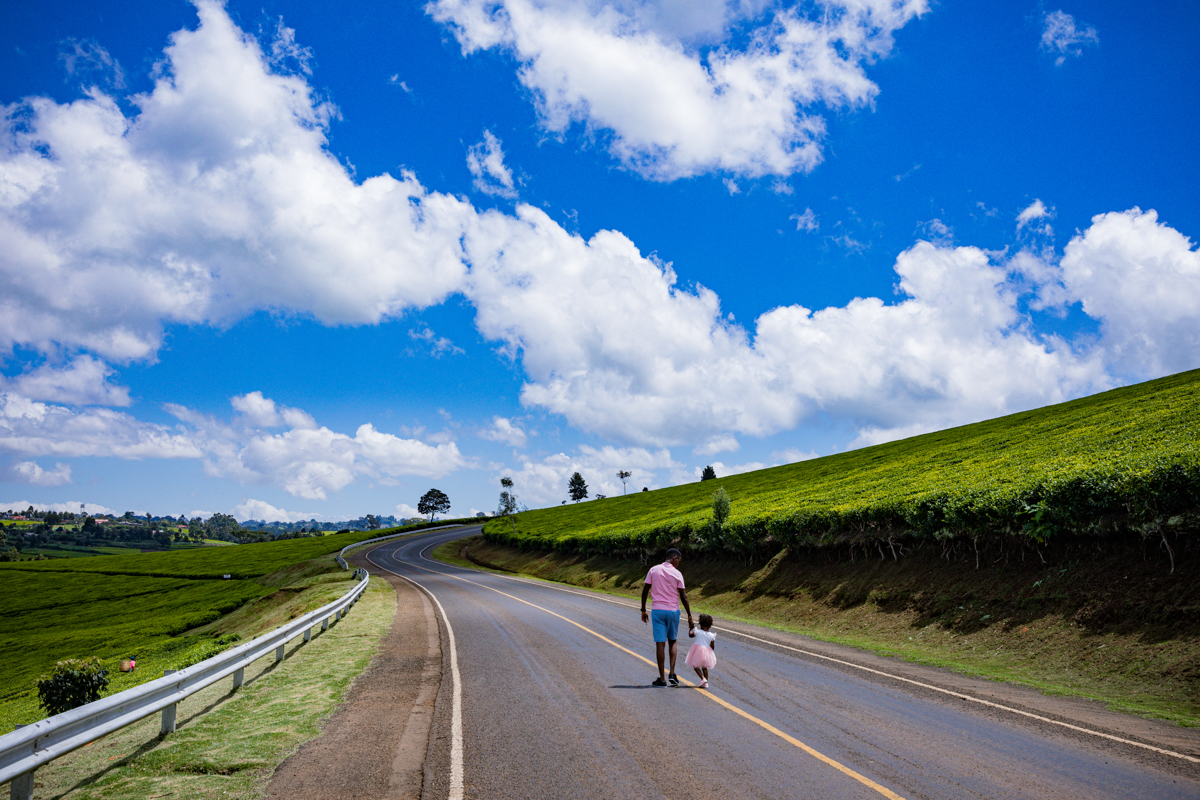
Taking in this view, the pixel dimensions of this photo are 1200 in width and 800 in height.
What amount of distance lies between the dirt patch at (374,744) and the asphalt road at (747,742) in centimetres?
28

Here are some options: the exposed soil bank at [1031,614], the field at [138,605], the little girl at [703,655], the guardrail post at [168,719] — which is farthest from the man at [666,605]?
the field at [138,605]

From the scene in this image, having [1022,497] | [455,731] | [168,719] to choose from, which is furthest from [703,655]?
[1022,497]

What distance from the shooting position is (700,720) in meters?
7.77

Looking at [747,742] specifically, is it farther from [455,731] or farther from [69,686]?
[69,686]

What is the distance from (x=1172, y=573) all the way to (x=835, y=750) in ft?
37.6

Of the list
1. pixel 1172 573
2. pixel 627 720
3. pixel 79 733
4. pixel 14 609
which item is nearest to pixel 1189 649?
pixel 1172 573

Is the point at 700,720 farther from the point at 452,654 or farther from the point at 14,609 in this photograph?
the point at 14,609

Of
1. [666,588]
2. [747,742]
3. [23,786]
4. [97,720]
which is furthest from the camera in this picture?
[666,588]

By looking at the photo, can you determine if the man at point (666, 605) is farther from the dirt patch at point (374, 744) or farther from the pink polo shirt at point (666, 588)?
the dirt patch at point (374, 744)

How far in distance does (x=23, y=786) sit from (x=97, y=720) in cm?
101

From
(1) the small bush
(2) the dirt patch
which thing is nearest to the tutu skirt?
(2) the dirt patch

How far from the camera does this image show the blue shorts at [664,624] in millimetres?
9805

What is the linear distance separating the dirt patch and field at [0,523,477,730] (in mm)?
13602

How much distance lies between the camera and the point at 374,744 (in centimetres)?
696
